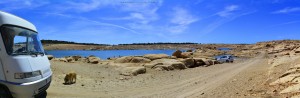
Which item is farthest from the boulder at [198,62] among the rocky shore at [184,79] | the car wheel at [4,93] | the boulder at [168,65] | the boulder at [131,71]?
the car wheel at [4,93]

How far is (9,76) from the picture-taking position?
9484 mm

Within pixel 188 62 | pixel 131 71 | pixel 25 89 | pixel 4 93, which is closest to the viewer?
pixel 4 93

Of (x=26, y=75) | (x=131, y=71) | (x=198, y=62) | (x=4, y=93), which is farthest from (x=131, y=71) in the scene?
(x=4, y=93)

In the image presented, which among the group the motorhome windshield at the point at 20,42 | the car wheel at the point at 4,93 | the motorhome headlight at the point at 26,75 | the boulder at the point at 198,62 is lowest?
the boulder at the point at 198,62

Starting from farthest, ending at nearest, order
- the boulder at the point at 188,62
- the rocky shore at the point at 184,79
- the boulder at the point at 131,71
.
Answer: the boulder at the point at 188,62 < the boulder at the point at 131,71 < the rocky shore at the point at 184,79

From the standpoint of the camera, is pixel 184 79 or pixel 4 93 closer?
pixel 4 93

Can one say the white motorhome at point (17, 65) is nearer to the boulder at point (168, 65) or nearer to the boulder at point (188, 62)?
the boulder at point (168, 65)

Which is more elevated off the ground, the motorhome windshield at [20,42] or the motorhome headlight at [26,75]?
the motorhome windshield at [20,42]

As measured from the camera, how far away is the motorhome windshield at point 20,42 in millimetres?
9758

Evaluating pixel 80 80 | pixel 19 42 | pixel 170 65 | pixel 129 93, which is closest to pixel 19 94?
pixel 19 42

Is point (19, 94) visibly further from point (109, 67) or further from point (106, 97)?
point (109, 67)

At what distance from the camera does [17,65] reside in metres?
9.59

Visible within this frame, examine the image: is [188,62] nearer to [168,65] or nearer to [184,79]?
[168,65]

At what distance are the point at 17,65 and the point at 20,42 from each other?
1.34 meters
